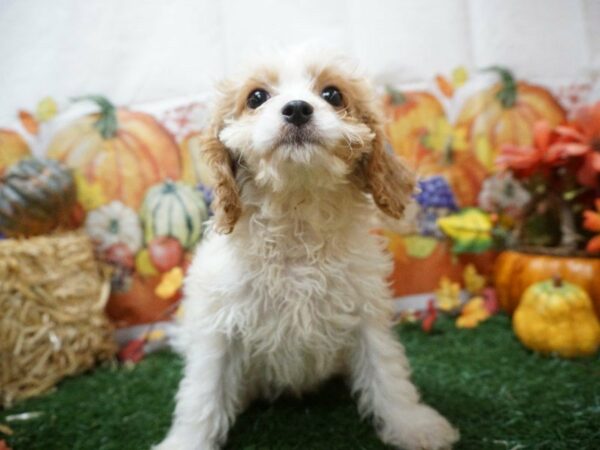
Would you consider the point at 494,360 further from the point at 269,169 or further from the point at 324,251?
the point at 269,169

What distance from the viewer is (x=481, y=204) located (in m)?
2.92

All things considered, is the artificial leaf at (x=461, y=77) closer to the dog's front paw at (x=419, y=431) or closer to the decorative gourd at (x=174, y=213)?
the decorative gourd at (x=174, y=213)

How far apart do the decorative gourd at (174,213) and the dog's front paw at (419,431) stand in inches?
65.2

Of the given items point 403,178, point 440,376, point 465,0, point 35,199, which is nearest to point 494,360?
point 440,376

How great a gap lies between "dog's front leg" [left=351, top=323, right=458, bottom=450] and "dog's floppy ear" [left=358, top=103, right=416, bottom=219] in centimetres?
48

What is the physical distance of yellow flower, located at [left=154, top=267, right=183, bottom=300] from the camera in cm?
273

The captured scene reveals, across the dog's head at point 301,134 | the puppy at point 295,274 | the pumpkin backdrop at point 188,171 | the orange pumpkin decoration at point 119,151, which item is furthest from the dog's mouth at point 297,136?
the orange pumpkin decoration at point 119,151

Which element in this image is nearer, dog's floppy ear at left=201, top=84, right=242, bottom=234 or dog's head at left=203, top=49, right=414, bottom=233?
dog's head at left=203, top=49, right=414, bottom=233

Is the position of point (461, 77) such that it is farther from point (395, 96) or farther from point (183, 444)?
point (183, 444)

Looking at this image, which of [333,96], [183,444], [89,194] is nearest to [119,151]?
[89,194]

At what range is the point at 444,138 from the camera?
2889mm

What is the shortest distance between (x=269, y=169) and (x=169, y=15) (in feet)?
6.13

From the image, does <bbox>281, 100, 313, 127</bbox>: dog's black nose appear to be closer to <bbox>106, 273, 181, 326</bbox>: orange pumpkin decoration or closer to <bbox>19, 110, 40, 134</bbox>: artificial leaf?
<bbox>106, 273, 181, 326</bbox>: orange pumpkin decoration

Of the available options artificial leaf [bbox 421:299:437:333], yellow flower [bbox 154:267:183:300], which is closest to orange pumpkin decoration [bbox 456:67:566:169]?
artificial leaf [bbox 421:299:437:333]
